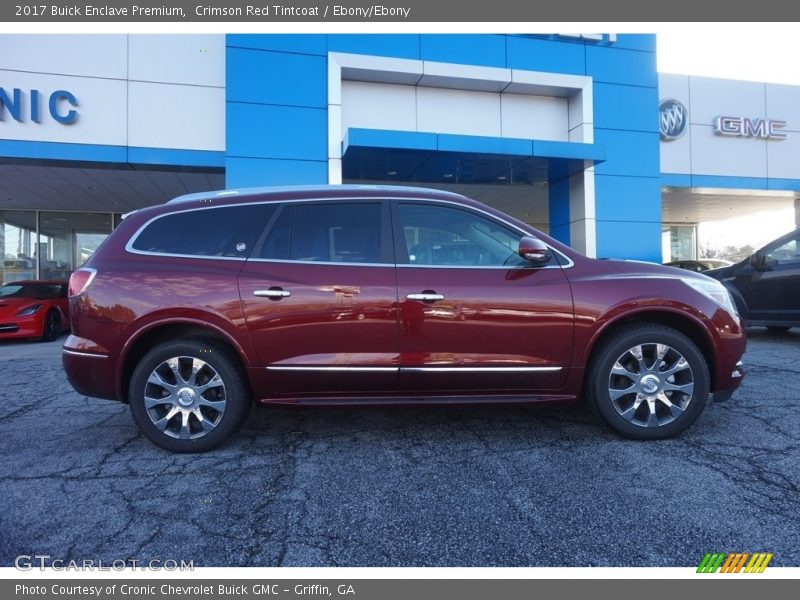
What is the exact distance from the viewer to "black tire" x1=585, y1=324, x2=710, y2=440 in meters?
3.27

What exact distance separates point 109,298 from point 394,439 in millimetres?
2132

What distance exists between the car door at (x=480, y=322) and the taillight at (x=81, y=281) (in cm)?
205

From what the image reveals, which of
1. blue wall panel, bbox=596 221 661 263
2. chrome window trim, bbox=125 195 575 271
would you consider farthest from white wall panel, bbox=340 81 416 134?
chrome window trim, bbox=125 195 575 271

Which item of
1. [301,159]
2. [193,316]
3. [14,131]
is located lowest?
Result: [193,316]

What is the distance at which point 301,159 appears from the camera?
10.0m

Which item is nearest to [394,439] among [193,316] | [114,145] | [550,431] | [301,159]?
[550,431]

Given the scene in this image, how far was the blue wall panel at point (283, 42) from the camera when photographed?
974 centimetres

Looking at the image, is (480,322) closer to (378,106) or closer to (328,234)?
(328,234)

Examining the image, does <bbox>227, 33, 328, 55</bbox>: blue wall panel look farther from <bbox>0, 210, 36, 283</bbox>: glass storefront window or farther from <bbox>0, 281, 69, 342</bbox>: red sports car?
<bbox>0, 210, 36, 283</bbox>: glass storefront window

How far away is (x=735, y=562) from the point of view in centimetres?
207

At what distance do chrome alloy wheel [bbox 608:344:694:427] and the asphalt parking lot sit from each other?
22 centimetres

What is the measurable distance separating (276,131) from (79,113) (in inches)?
164

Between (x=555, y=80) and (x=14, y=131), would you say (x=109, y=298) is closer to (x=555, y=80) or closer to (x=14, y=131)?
(x=14, y=131)

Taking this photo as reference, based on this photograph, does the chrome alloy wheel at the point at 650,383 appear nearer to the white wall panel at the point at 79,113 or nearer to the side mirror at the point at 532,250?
the side mirror at the point at 532,250
